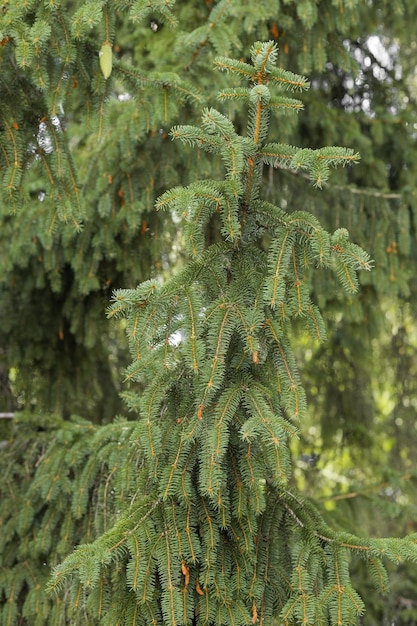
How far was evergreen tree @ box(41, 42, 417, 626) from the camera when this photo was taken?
Answer: 2.26m

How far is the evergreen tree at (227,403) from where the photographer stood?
7.41 ft

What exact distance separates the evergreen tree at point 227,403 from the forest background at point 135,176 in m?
0.87

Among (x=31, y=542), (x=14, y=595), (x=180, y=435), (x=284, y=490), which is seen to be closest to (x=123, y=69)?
(x=180, y=435)

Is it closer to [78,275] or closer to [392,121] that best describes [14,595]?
[78,275]

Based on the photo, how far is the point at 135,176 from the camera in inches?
159

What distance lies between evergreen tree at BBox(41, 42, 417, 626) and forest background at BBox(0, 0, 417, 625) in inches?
34.1

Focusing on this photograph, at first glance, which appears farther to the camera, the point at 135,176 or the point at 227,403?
the point at 135,176

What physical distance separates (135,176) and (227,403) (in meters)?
2.06

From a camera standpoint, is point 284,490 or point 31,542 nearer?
point 284,490

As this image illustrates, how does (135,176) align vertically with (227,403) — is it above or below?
above

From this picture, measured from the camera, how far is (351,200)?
463 centimetres

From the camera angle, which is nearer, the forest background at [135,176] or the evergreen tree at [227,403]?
the evergreen tree at [227,403]

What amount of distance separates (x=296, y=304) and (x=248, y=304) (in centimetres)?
15

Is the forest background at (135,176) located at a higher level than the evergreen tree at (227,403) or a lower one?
higher
